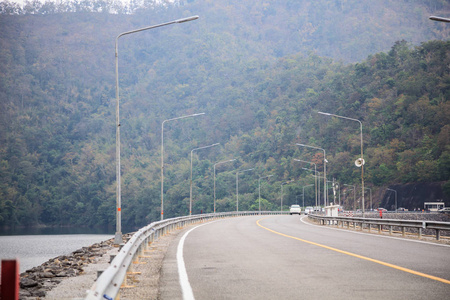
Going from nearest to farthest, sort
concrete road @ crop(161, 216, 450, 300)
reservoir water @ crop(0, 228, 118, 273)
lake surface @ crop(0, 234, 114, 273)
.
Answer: concrete road @ crop(161, 216, 450, 300), lake surface @ crop(0, 234, 114, 273), reservoir water @ crop(0, 228, 118, 273)

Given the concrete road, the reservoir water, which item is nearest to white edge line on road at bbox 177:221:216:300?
the concrete road

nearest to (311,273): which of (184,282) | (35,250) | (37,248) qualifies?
(184,282)

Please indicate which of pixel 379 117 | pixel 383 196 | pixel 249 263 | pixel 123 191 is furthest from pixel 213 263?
pixel 123 191

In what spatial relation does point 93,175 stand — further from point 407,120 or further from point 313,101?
point 407,120

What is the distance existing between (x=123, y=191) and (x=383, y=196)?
253 ft

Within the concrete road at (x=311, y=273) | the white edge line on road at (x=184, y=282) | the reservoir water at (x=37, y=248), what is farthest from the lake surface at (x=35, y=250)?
the concrete road at (x=311, y=273)

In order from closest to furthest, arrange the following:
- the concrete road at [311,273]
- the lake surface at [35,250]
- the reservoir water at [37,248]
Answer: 1. the concrete road at [311,273]
2. the lake surface at [35,250]
3. the reservoir water at [37,248]

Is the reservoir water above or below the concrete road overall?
below

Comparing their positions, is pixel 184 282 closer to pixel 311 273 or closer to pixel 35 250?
pixel 311 273

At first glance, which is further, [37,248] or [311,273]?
[37,248]

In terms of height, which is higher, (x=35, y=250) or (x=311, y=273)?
(x=311, y=273)

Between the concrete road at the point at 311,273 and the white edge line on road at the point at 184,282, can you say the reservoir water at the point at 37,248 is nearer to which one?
the white edge line on road at the point at 184,282

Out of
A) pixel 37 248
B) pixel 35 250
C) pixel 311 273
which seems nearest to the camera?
pixel 311 273

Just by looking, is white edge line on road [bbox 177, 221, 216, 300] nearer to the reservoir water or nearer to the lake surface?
the reservoir water
